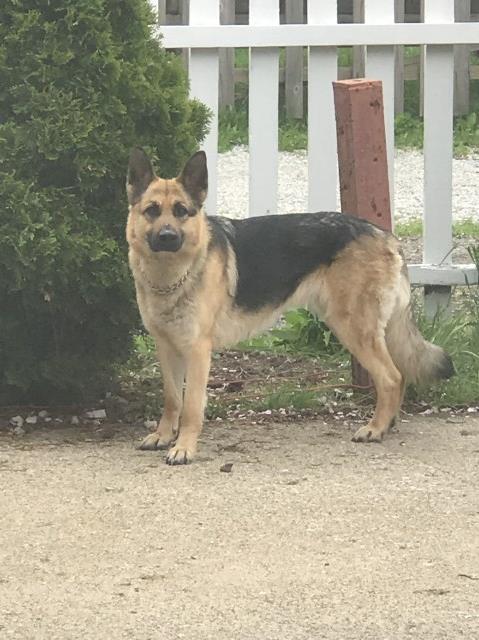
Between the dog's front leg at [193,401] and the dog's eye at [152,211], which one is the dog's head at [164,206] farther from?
the dog's front leg at [193,401]

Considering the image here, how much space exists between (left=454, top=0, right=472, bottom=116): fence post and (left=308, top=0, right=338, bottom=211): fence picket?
7626 millimetres

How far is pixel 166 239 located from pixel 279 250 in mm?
742

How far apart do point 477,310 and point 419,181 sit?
5.93 meters

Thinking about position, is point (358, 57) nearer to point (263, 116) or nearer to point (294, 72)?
point (294, 72)

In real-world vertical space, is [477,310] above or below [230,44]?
below

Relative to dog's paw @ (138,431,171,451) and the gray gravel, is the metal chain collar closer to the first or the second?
dog's paw @ (138,431,171,451)

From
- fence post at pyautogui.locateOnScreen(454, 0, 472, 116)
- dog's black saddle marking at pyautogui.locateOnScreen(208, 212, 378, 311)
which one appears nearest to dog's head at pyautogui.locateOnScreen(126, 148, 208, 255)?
dog's black saddle marking at pyautogui.locateOnScreen(208, 212, 378, 311)

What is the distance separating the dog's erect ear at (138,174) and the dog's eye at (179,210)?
0.16 m

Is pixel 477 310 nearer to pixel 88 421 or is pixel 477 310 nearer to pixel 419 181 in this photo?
pixel 88 421

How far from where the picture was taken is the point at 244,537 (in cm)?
460

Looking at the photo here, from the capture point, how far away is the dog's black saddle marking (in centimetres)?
609

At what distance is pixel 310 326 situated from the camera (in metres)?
7.72

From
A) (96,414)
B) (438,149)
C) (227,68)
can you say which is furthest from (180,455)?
(227,68)

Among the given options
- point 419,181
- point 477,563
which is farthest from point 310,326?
point 419,181
